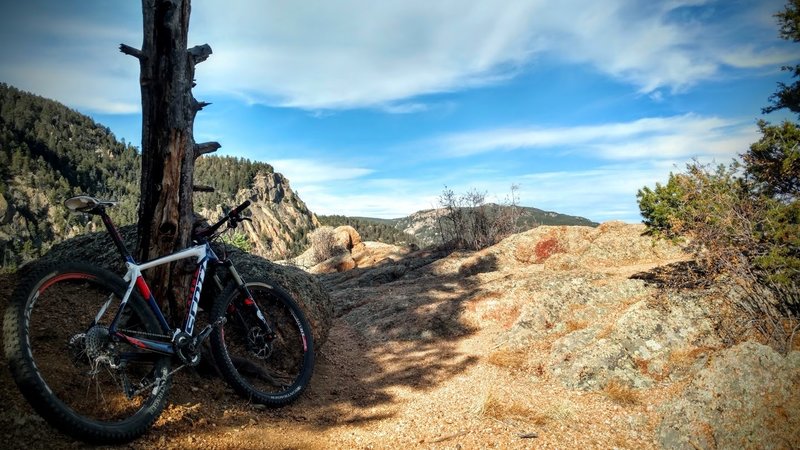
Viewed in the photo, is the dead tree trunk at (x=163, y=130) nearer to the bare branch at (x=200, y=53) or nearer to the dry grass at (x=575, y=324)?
the bare branch at (x=200, y=53)

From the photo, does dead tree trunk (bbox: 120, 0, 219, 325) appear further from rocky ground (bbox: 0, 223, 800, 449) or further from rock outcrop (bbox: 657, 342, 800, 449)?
rock outcrop (bbox: 657, 342, 800, 449)

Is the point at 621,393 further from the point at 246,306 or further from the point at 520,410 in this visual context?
the point at 246,306

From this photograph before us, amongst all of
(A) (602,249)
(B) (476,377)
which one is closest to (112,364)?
(B) (476,377)

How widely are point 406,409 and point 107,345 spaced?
12.5ft

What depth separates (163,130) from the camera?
5.01 meters

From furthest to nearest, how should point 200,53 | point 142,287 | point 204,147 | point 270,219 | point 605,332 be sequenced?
point 270,219
point 605,332
point 204,147
point 200,53
point 142,287

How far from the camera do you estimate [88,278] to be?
12.6 feet

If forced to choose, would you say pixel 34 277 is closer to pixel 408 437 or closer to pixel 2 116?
pixel 408 437

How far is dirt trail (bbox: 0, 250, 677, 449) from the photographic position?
414cm

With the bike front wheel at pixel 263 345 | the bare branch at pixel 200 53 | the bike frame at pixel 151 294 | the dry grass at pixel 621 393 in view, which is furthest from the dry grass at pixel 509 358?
the bare branch at pixel 200 53

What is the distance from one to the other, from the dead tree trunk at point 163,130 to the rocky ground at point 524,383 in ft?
5.44

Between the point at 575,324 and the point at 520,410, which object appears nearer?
the point at 520,410

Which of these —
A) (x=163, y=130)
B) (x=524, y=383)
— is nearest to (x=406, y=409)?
(x=524, y=383)

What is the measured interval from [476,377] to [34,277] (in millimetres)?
6065
